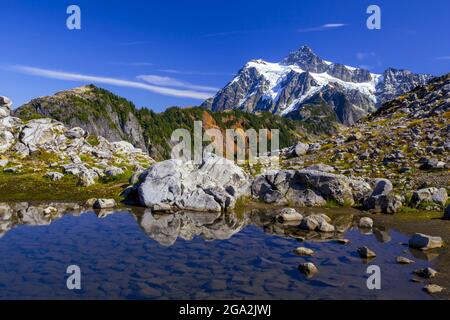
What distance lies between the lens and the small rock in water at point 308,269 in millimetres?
25269

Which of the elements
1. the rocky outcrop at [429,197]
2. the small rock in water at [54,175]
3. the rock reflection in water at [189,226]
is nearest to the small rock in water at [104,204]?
the rock reflection in water at [189,226]

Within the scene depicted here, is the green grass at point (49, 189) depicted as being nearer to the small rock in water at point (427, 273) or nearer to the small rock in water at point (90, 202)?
the small rock in water at point (90, 202)

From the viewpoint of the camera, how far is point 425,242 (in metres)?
31.4

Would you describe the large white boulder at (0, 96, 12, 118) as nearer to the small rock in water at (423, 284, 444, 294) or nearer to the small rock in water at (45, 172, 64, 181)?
the small rock in water at (45, 172, 64, 181)

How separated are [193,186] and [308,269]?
2603 cm

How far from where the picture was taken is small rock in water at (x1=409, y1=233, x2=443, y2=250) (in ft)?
103

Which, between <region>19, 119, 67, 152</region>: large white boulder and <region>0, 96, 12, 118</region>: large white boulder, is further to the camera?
<region>0, 96, 12, 118</region>: large white boulder

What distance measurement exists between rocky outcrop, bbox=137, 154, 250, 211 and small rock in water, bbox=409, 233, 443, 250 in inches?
848

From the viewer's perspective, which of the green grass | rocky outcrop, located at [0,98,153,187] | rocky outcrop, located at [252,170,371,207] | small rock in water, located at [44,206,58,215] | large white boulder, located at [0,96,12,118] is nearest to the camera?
small rock in water, located at [44,206,58,215]

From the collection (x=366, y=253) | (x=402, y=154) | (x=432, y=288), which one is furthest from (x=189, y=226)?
(x=402, y=154)

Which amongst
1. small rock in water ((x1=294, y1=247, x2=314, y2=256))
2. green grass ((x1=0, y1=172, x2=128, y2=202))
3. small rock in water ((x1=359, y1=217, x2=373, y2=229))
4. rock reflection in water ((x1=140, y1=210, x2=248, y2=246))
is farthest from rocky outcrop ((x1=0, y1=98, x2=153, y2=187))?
small rock in water ((x1=294, y1=247, x2=314, y2=256))

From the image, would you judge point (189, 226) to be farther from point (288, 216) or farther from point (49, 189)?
point (49, 189)

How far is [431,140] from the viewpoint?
69.5m

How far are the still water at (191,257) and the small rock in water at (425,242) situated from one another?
0.98 meters
